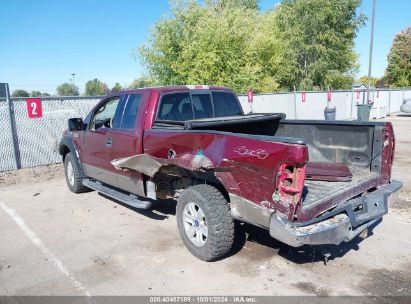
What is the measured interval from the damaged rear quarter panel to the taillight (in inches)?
2.0

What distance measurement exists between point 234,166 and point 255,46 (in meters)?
17.5

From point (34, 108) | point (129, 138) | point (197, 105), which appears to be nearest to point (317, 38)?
point (34, 108)

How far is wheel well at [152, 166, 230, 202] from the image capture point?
4.22m

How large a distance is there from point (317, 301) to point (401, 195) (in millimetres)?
4028

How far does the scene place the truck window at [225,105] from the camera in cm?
558

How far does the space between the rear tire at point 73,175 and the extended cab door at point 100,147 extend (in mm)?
361

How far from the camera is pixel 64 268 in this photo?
4160mm

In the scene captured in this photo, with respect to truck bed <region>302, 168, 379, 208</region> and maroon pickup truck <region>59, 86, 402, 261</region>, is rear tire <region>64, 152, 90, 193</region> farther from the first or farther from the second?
truck bed <region>302, 168, 379, 208</region>

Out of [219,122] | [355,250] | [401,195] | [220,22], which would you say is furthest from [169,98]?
[220,22]

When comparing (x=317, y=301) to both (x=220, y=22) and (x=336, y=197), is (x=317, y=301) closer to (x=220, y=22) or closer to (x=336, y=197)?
(x=336, y=197)

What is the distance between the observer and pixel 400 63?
169 feet

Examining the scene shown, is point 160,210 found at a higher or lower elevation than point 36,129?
lower

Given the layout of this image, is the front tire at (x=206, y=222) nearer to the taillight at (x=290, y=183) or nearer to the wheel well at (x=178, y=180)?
the wheel well at (x=178, y=180)

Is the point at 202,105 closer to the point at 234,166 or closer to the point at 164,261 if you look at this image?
the point at 234,166
